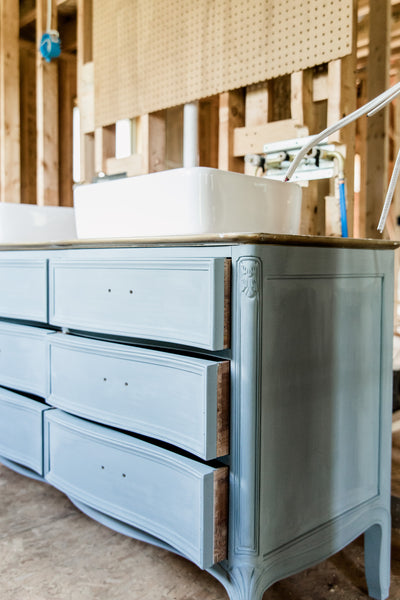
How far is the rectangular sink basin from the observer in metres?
1.00

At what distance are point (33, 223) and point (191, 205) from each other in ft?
2.60

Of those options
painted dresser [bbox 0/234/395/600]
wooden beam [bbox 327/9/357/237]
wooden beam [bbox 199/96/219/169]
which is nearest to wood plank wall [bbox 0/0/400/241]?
wooden beam [bbox 327/9/357/237]

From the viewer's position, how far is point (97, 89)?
2281mm

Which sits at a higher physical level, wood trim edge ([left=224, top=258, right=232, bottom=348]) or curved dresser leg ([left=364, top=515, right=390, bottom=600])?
wood trim edge ([left=224, top=258, right=232, bottom=348])

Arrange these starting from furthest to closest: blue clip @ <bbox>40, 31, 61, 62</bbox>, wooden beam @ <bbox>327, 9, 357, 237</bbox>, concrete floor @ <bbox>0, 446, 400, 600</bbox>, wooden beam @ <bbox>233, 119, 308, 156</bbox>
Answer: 1. blue clip @ <bbox>40, 31, 61, 62</bbox>
2. wooden beam @ <bbox>233, 119, 308, 156</bbox>
3. wooden beam @ <bbox>327, 9, 357, 237</bbox>
4. concrete floor @ <bbox>0, 446, 400, 600</bbox>

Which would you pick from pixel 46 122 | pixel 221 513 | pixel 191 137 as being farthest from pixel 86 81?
pixel 221 513

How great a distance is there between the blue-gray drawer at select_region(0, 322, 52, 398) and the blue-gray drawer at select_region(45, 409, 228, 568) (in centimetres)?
11

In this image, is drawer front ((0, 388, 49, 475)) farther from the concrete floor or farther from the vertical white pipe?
the vertical white pipe

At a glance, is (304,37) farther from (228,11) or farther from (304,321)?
(304,321)

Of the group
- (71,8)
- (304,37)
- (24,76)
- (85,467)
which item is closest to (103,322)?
(85,467)

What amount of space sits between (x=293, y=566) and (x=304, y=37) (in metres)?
1.41

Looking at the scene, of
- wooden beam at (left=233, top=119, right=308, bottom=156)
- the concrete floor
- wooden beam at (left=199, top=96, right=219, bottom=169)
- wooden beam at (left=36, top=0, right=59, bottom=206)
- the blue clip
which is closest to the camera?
the concrete floor

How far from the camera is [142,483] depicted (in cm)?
106

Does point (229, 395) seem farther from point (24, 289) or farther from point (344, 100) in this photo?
point (344, 100)
